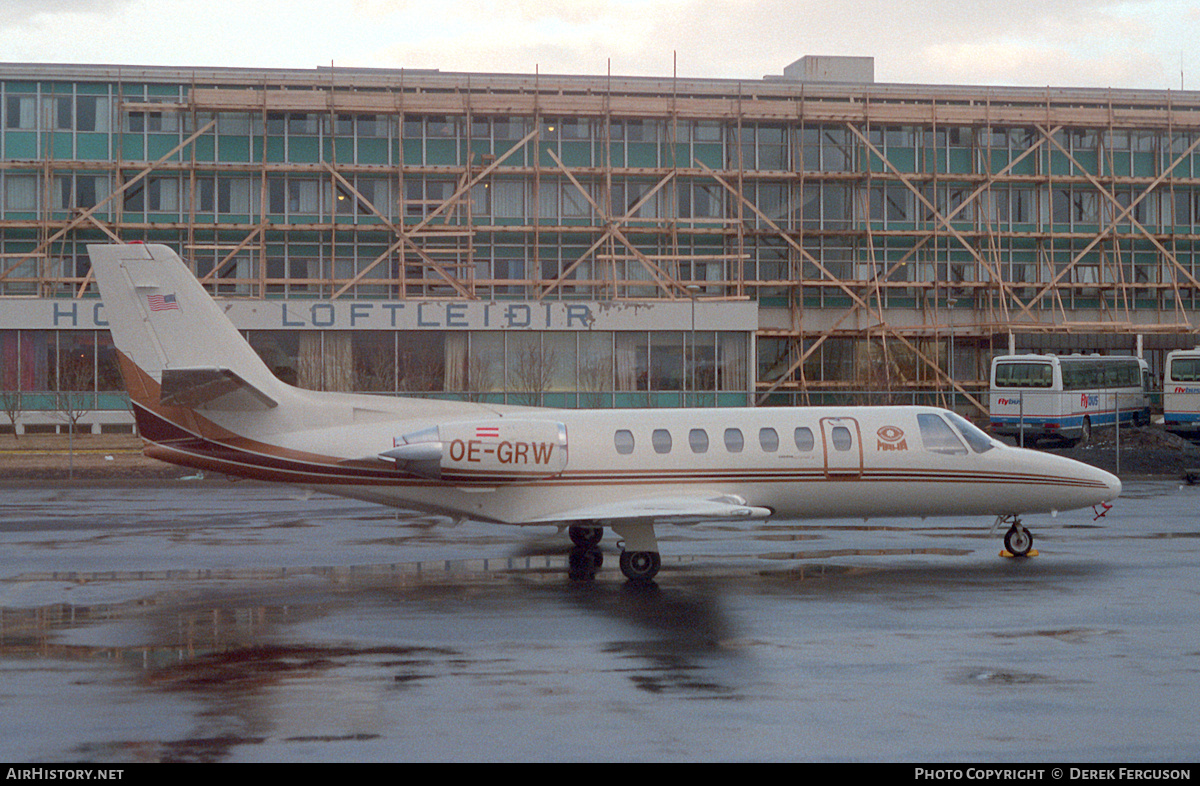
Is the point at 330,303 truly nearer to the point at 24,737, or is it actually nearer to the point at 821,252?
the point at 821,252

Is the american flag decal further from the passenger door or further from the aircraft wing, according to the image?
the passenger door

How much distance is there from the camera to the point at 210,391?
708 inches

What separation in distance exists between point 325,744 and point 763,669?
14.9ft

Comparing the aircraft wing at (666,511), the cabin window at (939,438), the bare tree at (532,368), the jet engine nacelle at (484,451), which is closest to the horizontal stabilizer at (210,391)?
the jet engine nacelle at (484,451)

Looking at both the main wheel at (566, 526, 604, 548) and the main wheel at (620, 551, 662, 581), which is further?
the main wheel at (566, 526, 604, 548)

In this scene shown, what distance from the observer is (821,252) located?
6291 centimetres

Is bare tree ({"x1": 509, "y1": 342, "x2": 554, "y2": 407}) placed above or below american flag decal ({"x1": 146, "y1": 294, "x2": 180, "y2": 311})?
below

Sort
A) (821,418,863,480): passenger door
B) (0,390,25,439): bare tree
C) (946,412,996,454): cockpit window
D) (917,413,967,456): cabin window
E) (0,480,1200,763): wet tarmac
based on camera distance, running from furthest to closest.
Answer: (0,390,25,439): bare tree, (946,412,996,454): cockpit window, (917,413,967,456): cabin window, (821,418,863,480): passenger door, (0,480,1200,763): wet tarmac

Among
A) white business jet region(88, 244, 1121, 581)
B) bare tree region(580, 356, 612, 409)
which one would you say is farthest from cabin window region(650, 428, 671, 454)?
bare tree region(580, 356, 612, 409)

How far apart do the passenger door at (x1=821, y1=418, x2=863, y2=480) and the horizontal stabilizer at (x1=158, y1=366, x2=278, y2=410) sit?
850cm

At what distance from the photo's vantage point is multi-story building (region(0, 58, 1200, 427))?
53.0 meters

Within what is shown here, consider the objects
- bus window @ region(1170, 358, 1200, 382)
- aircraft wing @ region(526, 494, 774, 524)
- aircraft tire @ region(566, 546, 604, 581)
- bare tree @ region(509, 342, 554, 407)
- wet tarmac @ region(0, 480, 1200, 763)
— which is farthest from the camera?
bare tree @ region(509, 342, 554, 407)

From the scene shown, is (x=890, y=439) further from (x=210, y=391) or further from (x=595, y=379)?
(x=595, y=379)

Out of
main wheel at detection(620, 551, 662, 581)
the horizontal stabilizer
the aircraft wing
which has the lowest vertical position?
main wheel at detection(620, 551, 662, 581)
